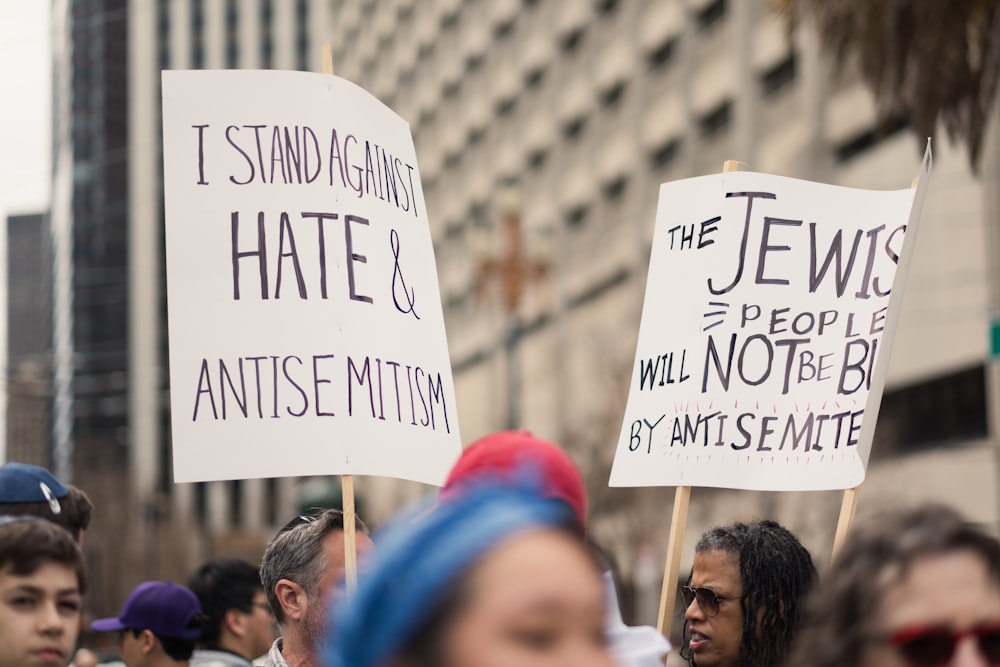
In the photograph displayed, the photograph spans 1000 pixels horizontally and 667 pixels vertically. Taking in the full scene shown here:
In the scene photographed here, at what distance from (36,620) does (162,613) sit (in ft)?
9.86

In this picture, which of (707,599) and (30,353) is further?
(30,353)

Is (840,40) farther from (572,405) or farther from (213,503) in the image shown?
(213,503)

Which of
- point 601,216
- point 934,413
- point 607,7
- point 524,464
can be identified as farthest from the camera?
point 607,7

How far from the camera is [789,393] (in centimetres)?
514

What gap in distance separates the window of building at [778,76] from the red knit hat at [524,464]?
30.7m

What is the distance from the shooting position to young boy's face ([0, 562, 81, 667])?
3.24 m

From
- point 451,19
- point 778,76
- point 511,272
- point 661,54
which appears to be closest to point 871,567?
point 511,272

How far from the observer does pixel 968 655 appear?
2262mm

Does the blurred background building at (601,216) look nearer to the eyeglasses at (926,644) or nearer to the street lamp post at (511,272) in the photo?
the street lamp post at (511,272)

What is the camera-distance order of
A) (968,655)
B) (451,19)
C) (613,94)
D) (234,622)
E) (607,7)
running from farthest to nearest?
(451,19), (607,7), (613,94), (234,622), (968,655)

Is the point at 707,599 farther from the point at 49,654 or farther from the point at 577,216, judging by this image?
the point at 577,216

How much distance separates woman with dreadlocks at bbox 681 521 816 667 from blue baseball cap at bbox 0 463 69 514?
5.74 feet

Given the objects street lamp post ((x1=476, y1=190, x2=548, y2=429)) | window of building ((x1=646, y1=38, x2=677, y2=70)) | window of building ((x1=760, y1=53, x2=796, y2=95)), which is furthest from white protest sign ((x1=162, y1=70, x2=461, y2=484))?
window of building ((x1=646, y1=38, x2=677, y2=70))

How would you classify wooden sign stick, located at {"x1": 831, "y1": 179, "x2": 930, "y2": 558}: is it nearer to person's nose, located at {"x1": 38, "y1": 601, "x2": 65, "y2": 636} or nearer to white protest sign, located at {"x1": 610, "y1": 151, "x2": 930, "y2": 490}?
white protest sign, located at {"x1": 610, "y1": 151, "x2": 930, "y2": 490}
